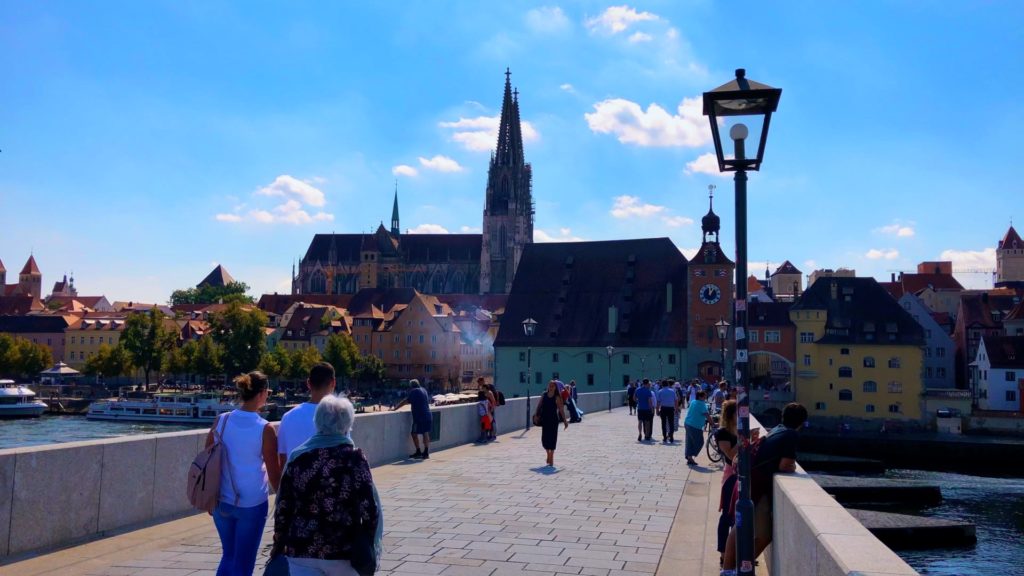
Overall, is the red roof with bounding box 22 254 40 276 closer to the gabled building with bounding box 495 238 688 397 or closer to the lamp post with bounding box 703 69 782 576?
the gabled building with bounding box 495 238 688 397

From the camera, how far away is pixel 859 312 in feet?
249

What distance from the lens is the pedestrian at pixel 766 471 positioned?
730cm

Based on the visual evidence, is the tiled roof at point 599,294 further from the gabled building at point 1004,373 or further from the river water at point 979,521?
the river water at point 979,521

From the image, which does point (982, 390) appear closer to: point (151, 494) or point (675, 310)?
point (675, 310)

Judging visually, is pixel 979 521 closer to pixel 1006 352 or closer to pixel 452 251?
pixel 1006 352

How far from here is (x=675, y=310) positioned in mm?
77625

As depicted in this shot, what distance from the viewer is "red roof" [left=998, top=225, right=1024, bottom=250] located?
140125mm

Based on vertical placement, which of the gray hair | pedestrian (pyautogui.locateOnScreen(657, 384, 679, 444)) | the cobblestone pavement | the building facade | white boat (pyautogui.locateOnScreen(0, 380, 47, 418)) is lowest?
white boat (pyautogui.locateOnScreen(0, 380, 47, 418))

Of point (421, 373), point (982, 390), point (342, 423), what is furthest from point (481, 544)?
point (421, 373)

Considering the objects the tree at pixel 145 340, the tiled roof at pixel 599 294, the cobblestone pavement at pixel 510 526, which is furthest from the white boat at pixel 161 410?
the cobblestone pavement at pixel 510 526

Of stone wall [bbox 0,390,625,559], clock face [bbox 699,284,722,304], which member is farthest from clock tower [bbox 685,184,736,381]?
stone wall [bbox 0,390,625,559]

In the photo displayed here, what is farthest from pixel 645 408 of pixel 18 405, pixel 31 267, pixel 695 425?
pixel 31 267

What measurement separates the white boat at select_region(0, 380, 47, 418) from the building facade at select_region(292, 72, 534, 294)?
7732 centimetres

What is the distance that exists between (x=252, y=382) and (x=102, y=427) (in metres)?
71.9
